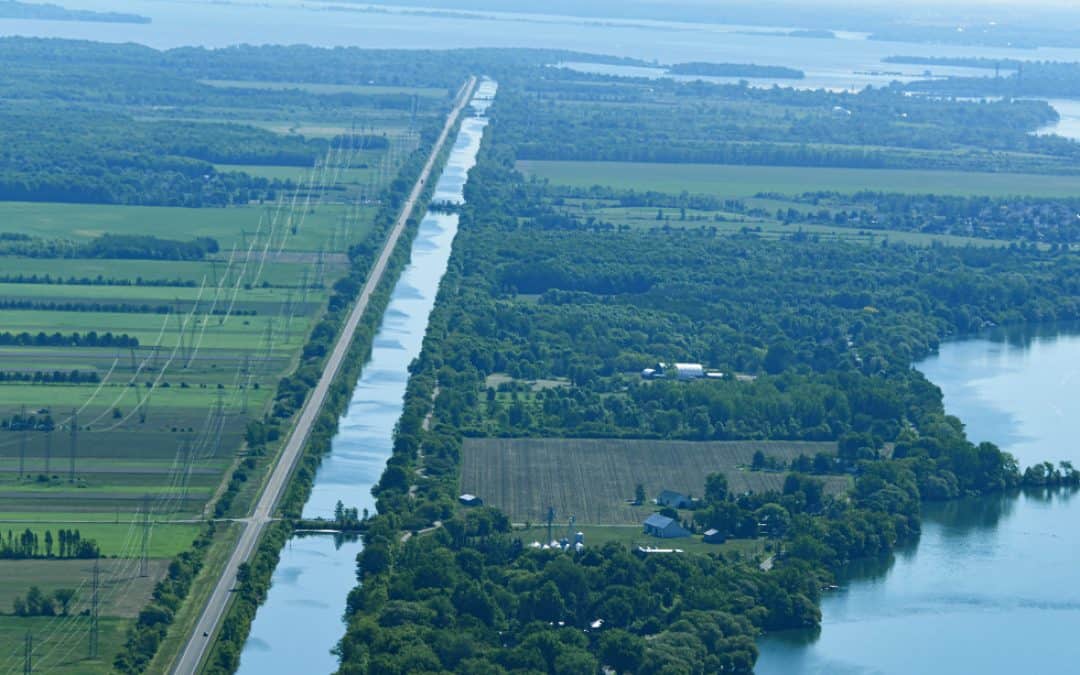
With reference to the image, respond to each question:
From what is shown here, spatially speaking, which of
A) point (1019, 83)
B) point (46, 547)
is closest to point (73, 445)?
point (46, 547)

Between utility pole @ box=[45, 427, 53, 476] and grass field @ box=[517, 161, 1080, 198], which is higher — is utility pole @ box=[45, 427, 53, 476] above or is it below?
below

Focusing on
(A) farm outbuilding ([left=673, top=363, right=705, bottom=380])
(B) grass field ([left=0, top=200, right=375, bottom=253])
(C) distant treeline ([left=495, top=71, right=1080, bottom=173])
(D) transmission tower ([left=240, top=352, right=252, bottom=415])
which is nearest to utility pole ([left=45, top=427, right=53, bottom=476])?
(D) transmission tower ([left=240, top=352, right=252, bottom=415])

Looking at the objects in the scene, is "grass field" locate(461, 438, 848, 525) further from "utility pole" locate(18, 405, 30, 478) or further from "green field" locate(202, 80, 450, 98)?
"green field" locate(202, 80, 450, 98)

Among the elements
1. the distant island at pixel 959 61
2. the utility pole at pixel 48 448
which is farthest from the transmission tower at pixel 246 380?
the distant island at pixel 959 61

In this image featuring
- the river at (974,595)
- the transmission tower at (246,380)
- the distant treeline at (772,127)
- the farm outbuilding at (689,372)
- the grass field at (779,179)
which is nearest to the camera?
the river at (974,595)

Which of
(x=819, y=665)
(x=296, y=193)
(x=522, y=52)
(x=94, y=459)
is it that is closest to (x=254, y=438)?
(x=94, y=459)

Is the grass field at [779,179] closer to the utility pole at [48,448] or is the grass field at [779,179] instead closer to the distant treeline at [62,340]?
the distant treeline at [62,340]

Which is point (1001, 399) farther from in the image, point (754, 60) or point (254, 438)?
point (754, 60)

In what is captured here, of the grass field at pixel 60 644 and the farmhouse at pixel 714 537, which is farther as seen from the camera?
the farmhouse at pixel 714 537
